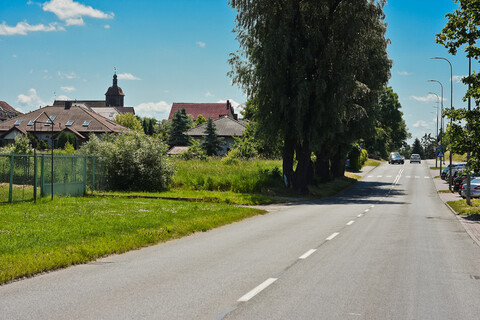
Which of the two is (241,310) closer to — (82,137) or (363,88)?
(363,88)

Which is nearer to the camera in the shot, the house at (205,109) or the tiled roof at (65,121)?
the tiled roof at (65,121)

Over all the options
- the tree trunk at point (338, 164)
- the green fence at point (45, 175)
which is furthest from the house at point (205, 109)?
the green fence at point (45, 175)

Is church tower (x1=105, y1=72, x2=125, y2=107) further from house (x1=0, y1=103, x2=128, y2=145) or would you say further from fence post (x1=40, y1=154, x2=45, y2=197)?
fence post (x1=40, y1=154, x2=45, y2=197)

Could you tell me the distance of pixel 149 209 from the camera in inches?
744

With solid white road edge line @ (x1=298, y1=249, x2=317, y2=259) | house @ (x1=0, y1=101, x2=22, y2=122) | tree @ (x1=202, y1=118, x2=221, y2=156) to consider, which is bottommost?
solid white road edge line @ (x1=298, y1=249, x2=317, y2=259)

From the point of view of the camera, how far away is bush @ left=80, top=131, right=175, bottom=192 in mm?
30438

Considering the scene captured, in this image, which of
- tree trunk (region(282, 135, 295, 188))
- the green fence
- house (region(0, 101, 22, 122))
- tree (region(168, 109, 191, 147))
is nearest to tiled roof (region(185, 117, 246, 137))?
tree (region(168, 109, 191, 147))

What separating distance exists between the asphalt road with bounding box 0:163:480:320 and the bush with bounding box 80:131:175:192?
60.6 feet

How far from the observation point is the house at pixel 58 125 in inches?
3369

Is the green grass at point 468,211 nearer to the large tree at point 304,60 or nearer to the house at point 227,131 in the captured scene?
the large tree at point 304,60

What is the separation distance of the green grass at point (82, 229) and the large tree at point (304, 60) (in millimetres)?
12675

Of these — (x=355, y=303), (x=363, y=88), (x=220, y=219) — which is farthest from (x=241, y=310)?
(x=363, y=88)

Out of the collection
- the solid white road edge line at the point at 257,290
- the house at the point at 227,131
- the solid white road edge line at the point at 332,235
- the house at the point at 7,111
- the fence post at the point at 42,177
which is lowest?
the solid white road edge line at the point at 332,235

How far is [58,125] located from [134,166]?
206ft
